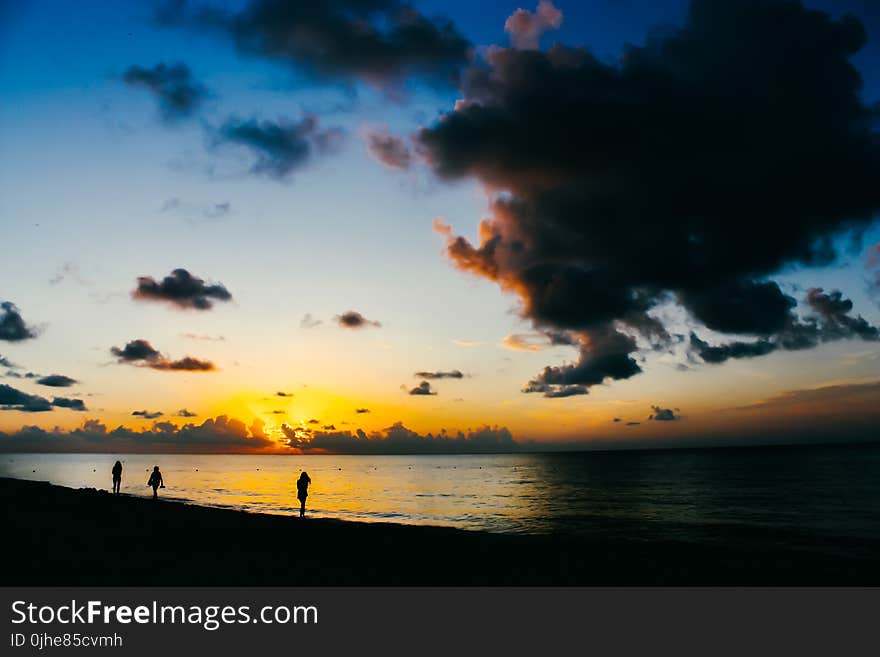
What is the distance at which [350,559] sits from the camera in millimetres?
18953

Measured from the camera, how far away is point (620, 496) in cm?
6588

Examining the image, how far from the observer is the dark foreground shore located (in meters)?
15.7

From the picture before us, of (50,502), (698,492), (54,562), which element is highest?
(54,562)

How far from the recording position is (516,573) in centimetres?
1733

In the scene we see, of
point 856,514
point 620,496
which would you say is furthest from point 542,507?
point 856,514

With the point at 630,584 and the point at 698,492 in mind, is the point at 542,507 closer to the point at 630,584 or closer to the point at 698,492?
the point at 698,492

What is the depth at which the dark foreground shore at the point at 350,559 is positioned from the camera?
1574 centimetres

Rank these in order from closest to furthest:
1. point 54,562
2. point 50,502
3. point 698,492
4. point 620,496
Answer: point 54,562
point 50,502
point 620,496
point 698,492

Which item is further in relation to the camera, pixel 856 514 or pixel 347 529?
pixel 856 514

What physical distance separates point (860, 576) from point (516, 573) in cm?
1179
